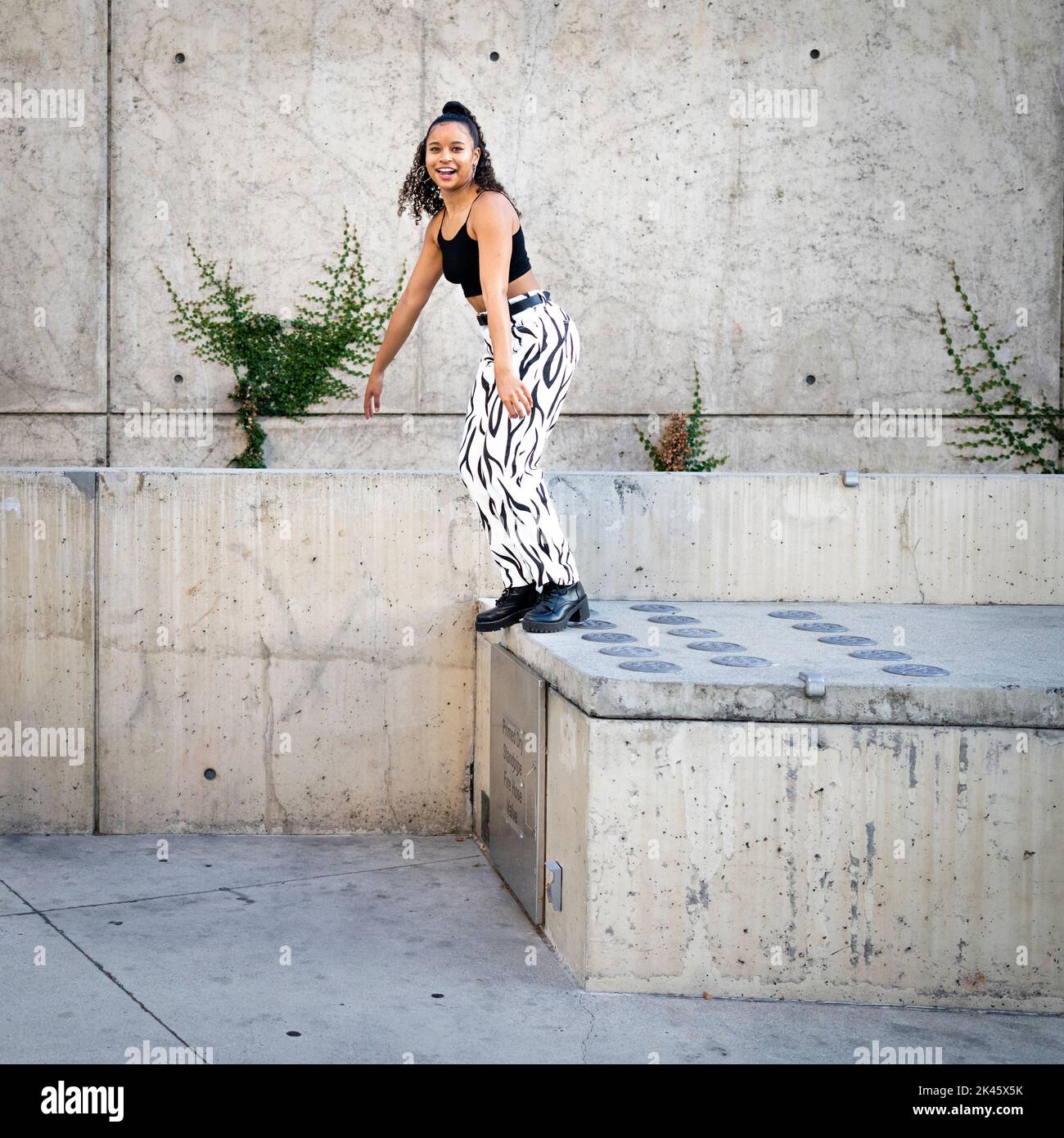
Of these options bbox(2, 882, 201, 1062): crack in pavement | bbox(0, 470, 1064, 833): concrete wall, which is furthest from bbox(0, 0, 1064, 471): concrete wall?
bbox(2, 882, 201, 1062): crack in pavement

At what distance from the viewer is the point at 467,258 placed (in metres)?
3.53

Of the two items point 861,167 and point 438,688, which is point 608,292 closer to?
point 861,167

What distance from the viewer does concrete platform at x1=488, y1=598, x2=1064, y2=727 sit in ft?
9.29

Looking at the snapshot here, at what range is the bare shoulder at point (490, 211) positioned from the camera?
3.41 m

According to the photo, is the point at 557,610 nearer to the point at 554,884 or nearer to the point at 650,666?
the point at 650,666

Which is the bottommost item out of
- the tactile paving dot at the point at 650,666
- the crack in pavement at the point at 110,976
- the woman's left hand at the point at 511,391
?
the crack in pavement at the point at 110,976

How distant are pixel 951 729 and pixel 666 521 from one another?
1897 millimetres

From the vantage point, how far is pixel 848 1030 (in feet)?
8.86

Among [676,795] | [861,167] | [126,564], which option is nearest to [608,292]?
[861,167]

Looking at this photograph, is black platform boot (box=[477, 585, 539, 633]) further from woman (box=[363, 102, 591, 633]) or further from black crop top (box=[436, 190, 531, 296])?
black crop top (box=[436, 190, 531, 296])

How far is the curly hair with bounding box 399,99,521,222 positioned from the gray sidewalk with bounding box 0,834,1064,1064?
2.07m

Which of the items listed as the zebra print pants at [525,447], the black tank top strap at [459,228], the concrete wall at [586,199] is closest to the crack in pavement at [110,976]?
the zebra print pants at [525,447]

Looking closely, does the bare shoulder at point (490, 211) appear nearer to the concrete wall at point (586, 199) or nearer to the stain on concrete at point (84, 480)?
the stain on concrete at point (84, 480)

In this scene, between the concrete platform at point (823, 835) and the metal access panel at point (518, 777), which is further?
the metal access panel at point (518, 777)
